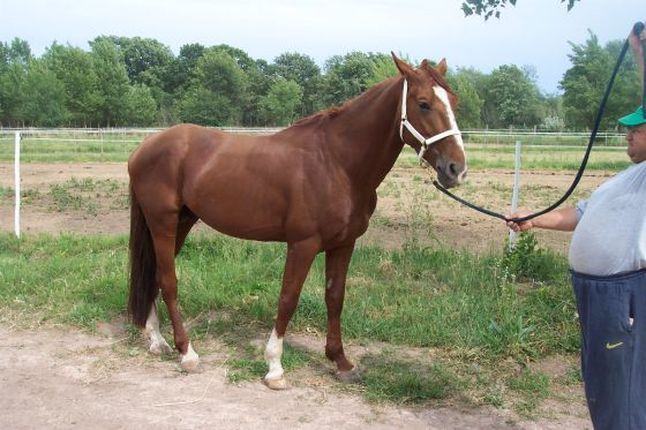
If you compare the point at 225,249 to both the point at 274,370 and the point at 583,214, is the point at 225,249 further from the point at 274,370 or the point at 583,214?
the point at 583,214

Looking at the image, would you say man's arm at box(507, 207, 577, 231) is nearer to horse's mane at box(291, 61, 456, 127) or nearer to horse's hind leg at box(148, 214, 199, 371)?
horse's mane at box(291, 61, 456, 127)

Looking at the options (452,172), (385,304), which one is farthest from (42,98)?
(452,172)

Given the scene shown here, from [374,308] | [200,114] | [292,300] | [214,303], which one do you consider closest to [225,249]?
[214,303]

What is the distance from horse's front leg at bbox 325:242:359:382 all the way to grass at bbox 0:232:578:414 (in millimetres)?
164

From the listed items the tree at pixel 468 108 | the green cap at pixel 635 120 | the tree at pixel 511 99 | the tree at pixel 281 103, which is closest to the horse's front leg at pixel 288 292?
the green cap at pixel 635 120

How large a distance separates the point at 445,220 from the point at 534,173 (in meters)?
9.65

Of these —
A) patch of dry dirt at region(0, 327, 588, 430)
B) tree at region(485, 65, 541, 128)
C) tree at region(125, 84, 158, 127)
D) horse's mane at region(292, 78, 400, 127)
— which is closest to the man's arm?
patch of dry dirt at region(0, 327, 588, 430)

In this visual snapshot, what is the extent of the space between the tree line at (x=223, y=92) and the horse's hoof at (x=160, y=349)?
24.5 metres

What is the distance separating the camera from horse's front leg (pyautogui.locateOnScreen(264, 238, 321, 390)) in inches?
144

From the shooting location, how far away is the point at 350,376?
12.7ft

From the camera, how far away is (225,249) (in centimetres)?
637

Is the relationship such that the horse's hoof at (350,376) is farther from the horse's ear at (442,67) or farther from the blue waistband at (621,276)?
the horse's ear at (442,67)

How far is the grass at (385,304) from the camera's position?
12.7 feet

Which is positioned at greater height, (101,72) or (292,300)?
(101,72)
